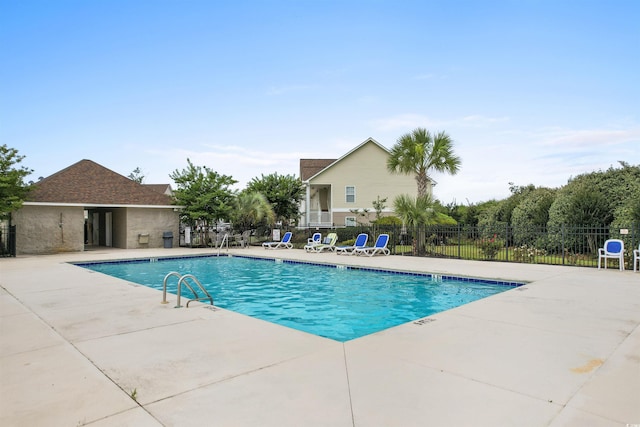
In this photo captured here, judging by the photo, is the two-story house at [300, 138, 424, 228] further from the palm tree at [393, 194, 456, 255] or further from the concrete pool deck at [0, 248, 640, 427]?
the concrete pool deck at [0, 248, 640, 427]

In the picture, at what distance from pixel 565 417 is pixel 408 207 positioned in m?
14.9

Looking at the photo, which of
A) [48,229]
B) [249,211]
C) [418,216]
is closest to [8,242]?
[48,229]

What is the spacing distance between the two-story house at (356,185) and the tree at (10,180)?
1615cm

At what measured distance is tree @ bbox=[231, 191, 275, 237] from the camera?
22.9m

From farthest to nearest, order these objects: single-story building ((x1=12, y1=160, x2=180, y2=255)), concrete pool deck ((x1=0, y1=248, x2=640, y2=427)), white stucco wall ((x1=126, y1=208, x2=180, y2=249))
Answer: white stucco wall ((x1=126, y1=208, x2=180, y2=249))
single-story building ((x1=12, y1=160, x2=180, y2=255))
concrete pool deck ((x1=0, y1=248, x2=640, y2=427))

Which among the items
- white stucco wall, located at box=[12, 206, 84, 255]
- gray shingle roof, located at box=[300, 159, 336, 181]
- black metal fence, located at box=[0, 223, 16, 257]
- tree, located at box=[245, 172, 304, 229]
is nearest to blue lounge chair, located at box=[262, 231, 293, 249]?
tree, located at box=[245, 172, 304, 229]

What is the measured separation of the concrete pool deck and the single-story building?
14.7m

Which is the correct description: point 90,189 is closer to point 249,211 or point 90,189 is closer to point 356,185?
point 249,211

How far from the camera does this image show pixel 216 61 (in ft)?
55.2

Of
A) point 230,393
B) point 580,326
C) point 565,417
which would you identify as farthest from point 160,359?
point 580,326

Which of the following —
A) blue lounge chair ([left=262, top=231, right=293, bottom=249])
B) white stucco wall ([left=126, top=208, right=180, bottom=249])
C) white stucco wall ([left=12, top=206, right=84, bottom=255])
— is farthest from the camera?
white stucco wall ([left=126, top=208, right=180, bottom=249])

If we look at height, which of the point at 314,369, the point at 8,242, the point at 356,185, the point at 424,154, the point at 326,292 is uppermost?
the point at 424,154

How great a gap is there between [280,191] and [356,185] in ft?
19.7

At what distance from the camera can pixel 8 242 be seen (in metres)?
17.7
